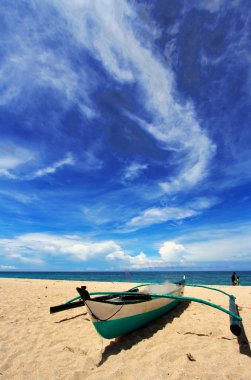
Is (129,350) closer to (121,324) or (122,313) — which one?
(121,324)

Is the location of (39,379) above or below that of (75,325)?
below

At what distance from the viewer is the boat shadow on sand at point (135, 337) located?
5293mm

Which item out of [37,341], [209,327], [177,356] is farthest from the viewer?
[209,327]

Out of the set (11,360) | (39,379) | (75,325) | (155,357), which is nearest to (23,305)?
(75,325)

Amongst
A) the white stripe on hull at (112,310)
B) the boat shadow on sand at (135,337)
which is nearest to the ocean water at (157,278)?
the boat shadow on sand at (135,337)

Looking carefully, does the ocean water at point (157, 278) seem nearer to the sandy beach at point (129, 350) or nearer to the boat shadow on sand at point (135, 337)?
the boat shadow on sand at point (135, 337)

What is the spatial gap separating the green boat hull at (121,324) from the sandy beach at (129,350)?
0.78 feet

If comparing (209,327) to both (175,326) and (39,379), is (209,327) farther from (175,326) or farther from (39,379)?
(39,379)

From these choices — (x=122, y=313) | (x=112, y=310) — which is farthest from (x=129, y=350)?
(x=112, y=310)

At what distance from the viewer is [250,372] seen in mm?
4090

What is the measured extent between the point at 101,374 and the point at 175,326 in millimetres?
3175

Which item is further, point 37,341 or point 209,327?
point 209,327

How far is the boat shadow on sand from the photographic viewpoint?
17.4ft

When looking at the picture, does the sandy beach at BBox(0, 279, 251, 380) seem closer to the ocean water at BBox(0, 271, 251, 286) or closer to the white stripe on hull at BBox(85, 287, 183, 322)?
the white stripe on hull at BBox(85, 287, 183, 322)
